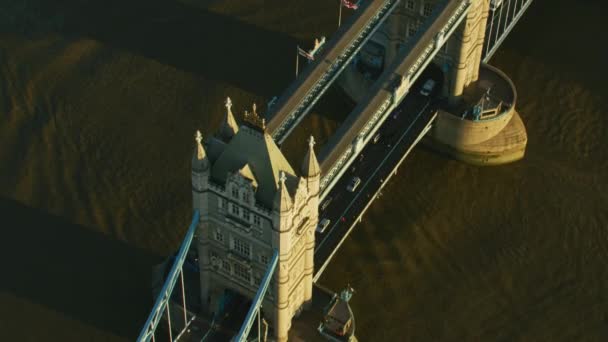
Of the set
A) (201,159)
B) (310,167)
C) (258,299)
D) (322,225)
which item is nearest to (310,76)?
(322,225)

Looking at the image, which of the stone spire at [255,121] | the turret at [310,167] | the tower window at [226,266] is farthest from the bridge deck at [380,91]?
the stone spire at [255,121]

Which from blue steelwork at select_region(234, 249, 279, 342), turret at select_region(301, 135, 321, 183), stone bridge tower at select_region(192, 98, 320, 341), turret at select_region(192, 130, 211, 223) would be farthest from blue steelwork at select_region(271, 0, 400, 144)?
blue steelwork at select_region(234, 249, 279, 342)

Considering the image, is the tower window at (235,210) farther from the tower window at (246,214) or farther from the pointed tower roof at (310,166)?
the pointed tower roof at (310,166)

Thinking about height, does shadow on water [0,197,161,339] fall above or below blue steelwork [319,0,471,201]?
below

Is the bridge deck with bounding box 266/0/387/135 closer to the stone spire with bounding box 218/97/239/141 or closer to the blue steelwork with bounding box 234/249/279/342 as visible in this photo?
the stone spire with bounding box 218/97/239/141

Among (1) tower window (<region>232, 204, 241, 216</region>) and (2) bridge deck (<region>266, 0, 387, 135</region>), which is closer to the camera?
(1) tower window (<region>232, 204, 241, 216</region>)

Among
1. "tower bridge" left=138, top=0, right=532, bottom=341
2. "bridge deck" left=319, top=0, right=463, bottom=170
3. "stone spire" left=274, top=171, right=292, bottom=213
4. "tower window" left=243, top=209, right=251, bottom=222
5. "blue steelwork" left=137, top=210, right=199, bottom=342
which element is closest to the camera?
"stone spire" left=274, top=171, right=292, bottom=213
